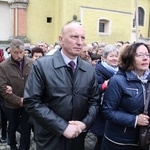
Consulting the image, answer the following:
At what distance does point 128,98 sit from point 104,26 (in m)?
19.9

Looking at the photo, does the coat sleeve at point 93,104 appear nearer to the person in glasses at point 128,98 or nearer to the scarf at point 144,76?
the person in glasses at point 128,98

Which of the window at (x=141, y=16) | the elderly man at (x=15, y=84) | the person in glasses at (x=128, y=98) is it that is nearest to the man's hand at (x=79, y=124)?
the person in glasses at (x=128, y=98)

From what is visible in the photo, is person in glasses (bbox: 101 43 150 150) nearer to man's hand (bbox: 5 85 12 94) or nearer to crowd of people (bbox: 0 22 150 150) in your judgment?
crowd of people (bbox: 0 22 150 150)

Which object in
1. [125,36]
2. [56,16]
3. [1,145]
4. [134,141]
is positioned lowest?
[1,145]

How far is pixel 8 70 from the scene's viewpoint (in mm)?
3967

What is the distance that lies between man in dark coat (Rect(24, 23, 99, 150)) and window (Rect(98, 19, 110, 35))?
19.3 metres

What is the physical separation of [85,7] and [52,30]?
3193 mm

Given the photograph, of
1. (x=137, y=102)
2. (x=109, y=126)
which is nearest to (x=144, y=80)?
(x=137, y=102)

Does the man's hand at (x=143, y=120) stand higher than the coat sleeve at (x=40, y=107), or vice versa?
the coat sleeve at (x=40, y=107)

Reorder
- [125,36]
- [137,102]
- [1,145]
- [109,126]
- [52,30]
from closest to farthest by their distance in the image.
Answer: [137,102] → [109,126] → [1,145] → [52,30] → [125,36]

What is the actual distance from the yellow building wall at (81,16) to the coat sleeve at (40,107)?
17.0 meters

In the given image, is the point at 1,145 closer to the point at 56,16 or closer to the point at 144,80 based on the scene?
the point at 144,80

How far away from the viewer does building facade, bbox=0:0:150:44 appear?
61.4 feet

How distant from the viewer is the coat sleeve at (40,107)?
2.27 meters
